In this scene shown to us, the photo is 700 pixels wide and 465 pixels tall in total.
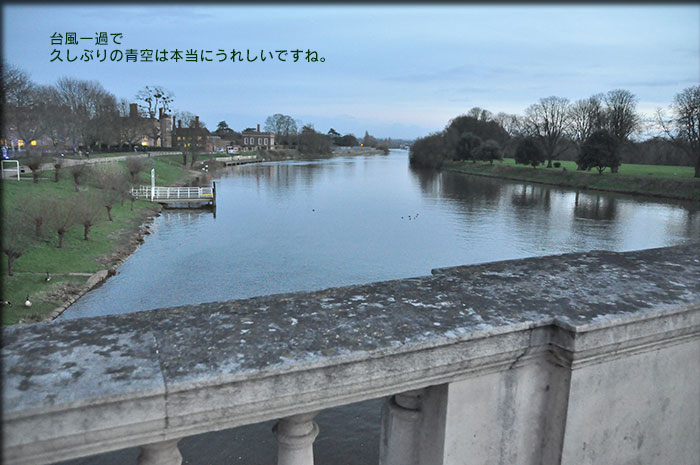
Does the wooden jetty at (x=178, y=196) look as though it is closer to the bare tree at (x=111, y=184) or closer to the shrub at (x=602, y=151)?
the bare tree at (x=111, y=184)

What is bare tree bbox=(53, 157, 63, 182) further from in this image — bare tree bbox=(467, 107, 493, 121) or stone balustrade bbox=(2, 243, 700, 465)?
bare tree bbox=(467, 107, 493, 121)

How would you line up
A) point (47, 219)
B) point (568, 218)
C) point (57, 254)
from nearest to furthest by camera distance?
1. point (57, 254)
2. point (47, 219)
3. point (568, 218)

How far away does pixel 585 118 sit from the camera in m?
80.9

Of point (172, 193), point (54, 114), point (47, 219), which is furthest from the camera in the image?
point (54, 114)

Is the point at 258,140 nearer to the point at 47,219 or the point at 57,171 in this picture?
the point at 57,171

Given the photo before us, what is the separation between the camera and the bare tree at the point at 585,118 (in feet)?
247

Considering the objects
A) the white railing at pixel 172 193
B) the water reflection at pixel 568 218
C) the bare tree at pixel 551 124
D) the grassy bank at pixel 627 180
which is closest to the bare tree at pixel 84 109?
the white railing at pixel 172 193

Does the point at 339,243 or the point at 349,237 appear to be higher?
the point at 349,237

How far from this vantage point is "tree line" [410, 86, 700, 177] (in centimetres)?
5556

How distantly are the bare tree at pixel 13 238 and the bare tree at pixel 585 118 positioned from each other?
243 ft

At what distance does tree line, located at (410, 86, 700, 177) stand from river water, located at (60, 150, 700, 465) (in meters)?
11.4

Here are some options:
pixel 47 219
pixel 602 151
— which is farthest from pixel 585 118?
pixel 47 219

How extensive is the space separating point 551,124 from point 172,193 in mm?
70628

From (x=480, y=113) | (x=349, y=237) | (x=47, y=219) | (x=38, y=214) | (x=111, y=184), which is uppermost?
(x=480, y=113)
